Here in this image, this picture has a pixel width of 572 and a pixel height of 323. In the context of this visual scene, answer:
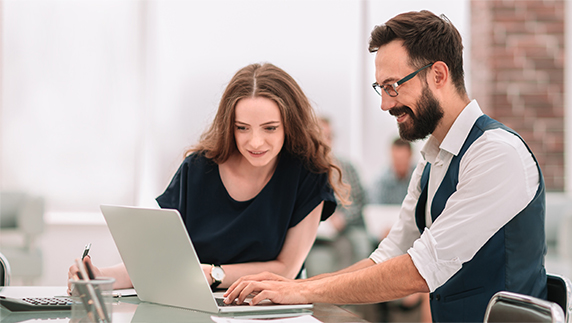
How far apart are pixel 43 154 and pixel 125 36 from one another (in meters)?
1.20

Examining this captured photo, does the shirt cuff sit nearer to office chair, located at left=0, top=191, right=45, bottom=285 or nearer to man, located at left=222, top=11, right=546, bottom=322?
man, located at left=222, top=11, right=546, bottom=322

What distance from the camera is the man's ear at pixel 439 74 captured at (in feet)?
5.12

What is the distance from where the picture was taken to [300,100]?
1.82 metres

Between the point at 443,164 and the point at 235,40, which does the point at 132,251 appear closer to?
the point at 443,164

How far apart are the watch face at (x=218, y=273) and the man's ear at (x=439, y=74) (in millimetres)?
815

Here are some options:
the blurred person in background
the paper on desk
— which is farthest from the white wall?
the paper on desk

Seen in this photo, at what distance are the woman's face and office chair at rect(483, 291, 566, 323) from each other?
2.65ft

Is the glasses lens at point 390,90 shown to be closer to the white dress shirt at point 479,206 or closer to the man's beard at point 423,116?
the man's beard at point 423,116

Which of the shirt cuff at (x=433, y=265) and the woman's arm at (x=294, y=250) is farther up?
the shirt cuff at (x=433, y=265)

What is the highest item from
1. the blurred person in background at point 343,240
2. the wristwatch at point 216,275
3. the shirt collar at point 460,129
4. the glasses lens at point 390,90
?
the glasses lens at point 390,90

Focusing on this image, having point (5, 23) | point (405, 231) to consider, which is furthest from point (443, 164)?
point (5, 23)

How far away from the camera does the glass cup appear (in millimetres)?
1057

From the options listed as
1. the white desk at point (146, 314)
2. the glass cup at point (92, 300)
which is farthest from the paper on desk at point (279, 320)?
the glass cup at point (92, 300)

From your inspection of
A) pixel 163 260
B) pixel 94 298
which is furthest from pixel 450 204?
pixel 94 298
